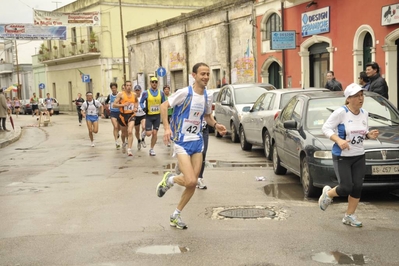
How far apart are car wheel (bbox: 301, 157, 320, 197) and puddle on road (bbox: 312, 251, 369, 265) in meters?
2.94

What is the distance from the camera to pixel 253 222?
7.54 metres

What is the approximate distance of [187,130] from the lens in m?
7.49

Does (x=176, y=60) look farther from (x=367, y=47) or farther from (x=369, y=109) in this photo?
(x=369, y=109)

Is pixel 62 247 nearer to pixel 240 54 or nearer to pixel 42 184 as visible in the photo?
pixel 42 184

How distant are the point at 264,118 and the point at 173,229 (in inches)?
278

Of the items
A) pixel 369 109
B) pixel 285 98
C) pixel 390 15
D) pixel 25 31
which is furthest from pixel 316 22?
pixel 25 31

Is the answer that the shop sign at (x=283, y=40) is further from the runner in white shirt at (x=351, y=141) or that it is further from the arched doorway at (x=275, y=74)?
the runner in white shirt at (x=351, y=141)

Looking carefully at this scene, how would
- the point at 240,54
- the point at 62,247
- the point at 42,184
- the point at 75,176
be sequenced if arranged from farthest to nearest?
1. the point at 240,54
2. the point at 75,176
3. the point at 42,184
4. the point at 62,247

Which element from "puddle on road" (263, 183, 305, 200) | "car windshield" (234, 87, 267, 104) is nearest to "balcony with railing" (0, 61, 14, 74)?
"car windshield" (234, 87, 267, 104)

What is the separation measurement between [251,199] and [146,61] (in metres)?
36.3

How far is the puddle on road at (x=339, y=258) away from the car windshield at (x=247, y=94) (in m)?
12.0

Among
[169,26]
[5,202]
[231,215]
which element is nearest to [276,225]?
[231,215]

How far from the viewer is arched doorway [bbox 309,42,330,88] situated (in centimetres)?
2545

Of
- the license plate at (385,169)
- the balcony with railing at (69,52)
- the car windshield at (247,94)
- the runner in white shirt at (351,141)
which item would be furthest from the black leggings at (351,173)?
the balcony with railing at (69,52)
